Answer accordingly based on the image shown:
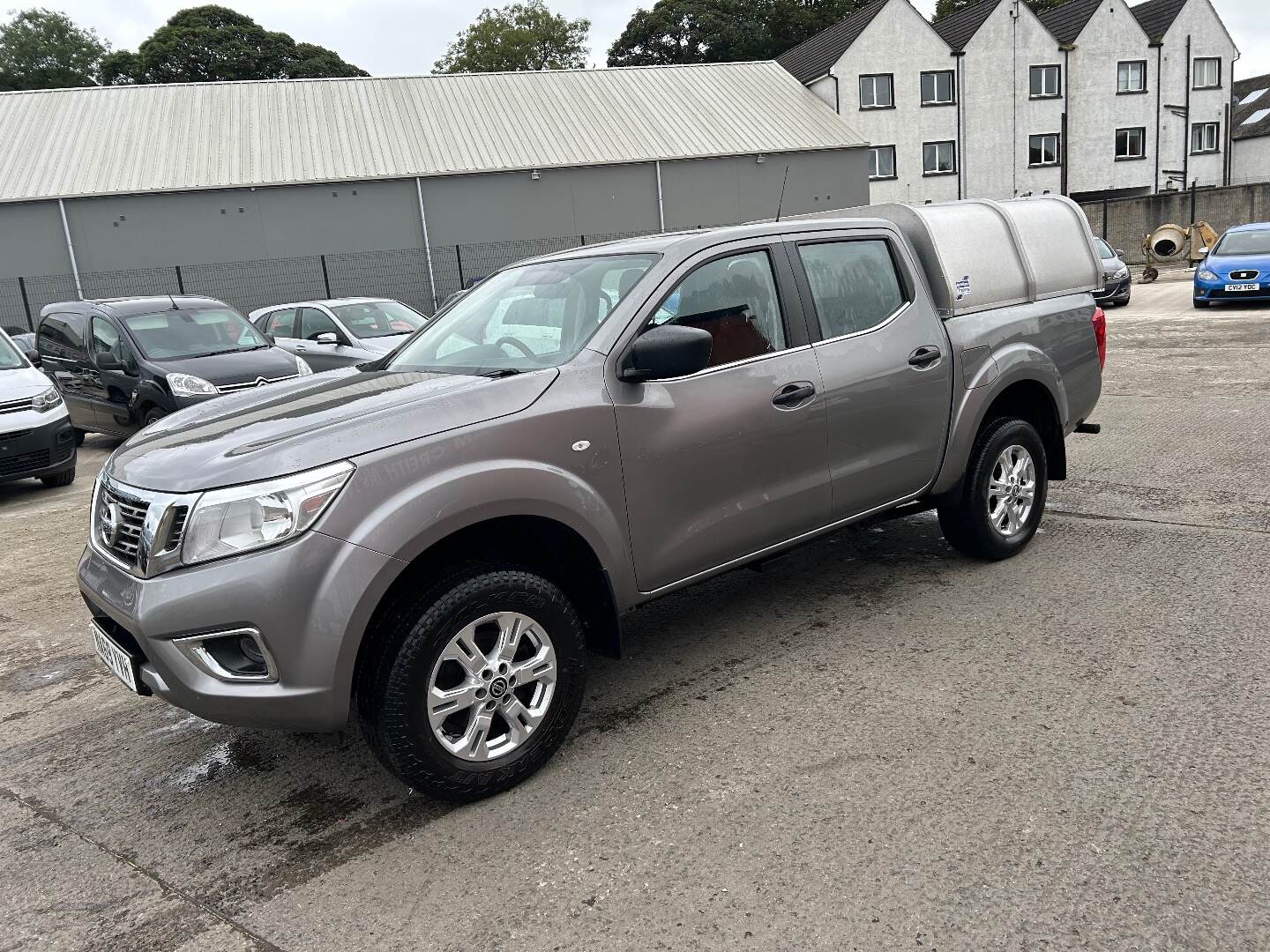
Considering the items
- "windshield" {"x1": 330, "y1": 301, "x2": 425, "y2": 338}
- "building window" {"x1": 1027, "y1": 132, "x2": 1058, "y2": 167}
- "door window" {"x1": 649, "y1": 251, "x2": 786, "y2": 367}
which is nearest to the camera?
"door window" {"x1": 649, "y1": 251, "x2": 786, "y2": 367}

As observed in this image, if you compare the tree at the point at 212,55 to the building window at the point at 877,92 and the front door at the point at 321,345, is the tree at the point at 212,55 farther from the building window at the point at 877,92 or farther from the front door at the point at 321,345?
the front door at the point at 321,345

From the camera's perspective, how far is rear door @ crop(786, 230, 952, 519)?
4297 mm

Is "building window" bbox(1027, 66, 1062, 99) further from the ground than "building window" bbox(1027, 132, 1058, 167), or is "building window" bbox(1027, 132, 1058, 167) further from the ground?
"building window" bbox(1027, 66, 1062, 99)

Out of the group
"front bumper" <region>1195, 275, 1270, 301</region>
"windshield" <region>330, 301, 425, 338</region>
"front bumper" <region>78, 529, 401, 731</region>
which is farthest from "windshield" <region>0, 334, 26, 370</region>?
"front bumper" <region>1195, 275, 1270, 301</region>

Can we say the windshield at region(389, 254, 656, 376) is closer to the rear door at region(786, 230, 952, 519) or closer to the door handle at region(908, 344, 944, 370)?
the rear door at region(786, 230, 952, 519)

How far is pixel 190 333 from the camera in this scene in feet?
33.8

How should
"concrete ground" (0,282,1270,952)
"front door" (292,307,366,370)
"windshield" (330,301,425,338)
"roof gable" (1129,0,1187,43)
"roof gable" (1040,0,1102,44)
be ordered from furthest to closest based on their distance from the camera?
"roof gable" (1129,0,1187,43) < "roof gable" (1040,0,1102,44) < "windshield" (330,301,425,338) < "front door" (292,307,366,370) < "concrete ground" (0,282,1270,952)

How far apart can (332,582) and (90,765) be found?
1.70m

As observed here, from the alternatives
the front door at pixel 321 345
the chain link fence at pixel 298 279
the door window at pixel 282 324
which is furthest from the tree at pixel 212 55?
the front door at pixel 321 345

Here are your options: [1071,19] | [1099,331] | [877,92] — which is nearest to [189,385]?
[1099,331]

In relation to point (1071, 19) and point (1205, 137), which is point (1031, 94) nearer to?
point (1071, 19)

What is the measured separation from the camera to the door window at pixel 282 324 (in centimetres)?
1323

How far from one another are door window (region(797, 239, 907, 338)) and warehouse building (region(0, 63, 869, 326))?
21.7 metres

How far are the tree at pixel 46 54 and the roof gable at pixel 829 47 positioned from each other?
4893cm
